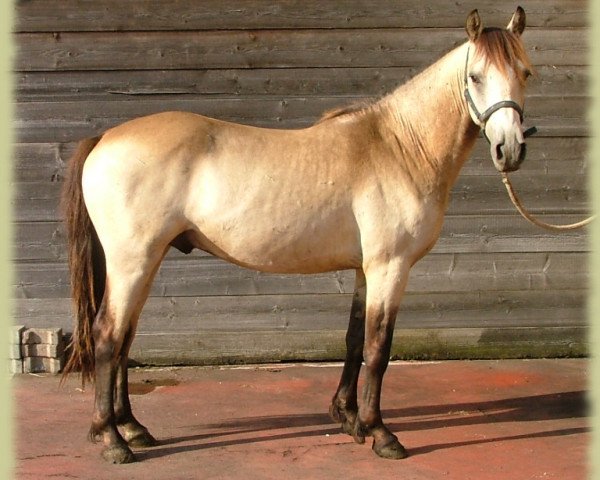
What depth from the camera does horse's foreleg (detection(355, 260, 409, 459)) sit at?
4.30 meters

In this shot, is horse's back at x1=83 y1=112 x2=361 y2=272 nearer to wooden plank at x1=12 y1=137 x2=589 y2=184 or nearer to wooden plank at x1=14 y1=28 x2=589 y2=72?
wooden plank at x1=14 y1=28 x2=589 y2=72

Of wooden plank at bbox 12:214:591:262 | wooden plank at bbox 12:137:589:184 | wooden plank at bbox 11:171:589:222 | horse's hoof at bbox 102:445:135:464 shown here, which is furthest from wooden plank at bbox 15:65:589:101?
horse's hoof at bbox 102:445:135:464

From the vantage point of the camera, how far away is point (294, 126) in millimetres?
6066

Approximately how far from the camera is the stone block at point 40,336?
19.4 feet

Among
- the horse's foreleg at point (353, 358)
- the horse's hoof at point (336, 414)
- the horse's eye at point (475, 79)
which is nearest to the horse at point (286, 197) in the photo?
the horse's eye at point (475, 79)

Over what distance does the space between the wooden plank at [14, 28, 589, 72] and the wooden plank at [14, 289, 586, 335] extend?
1648 millimetres

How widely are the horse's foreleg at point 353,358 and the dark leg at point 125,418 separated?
104cm

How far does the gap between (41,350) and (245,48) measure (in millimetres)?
2509

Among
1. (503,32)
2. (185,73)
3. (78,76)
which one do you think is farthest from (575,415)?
(78,76)

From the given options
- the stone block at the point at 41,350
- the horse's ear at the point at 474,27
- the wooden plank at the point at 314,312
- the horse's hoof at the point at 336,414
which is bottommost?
the stone block at the point at 41,350

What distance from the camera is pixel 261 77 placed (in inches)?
237

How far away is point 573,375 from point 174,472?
10.1 ft

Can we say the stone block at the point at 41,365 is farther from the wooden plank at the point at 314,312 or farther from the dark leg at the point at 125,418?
the dark leg at the point at 125,418

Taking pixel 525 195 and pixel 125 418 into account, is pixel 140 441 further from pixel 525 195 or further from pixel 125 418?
pixel 525 195
